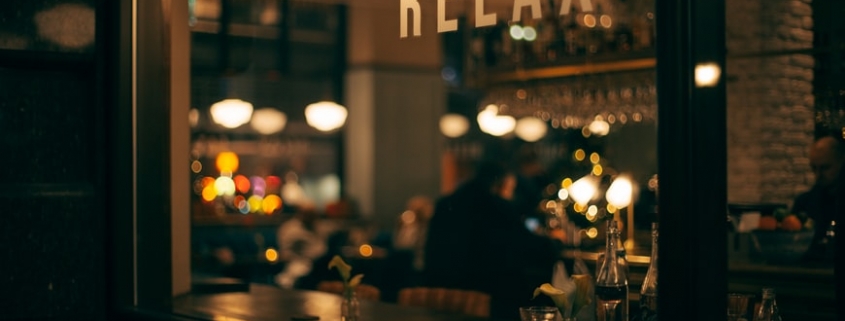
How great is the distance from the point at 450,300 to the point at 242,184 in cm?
1312

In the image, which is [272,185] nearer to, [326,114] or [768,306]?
[326,114]

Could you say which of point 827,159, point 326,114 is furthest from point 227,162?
point 827,159

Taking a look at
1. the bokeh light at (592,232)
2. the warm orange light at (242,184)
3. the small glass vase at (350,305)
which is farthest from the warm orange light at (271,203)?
the small glass vase at (350,305)

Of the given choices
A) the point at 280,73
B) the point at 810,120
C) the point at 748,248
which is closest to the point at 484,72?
the point at 810,120

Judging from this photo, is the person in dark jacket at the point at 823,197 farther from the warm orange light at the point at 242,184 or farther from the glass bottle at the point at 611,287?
the warm orange light at the point at 242,184

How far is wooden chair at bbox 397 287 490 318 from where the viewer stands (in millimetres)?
4793

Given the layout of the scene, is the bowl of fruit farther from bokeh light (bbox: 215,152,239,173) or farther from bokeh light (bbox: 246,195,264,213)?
bokeh light (bbox: 215,152,239,173)

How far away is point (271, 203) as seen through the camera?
16391 mm

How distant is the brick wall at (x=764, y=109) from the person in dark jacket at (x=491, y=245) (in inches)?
58.5

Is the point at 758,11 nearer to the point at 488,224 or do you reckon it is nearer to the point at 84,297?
the point at 488,224

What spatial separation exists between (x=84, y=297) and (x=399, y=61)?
39.2 feet

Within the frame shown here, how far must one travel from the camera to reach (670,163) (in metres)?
2.07

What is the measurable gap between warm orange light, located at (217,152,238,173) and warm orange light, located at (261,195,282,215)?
39.4 inches

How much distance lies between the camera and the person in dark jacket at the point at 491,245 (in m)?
6.68
